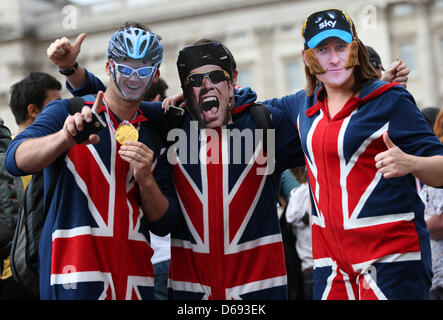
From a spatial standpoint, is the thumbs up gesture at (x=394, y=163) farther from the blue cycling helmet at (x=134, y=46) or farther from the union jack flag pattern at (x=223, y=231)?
the blue cycling helmet at (x=134, y=46)

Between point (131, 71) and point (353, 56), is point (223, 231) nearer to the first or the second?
point (131, 71)

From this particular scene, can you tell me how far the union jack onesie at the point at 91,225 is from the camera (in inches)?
114

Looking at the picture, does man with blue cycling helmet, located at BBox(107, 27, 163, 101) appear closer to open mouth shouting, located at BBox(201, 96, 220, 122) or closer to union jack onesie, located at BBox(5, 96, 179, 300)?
union jack onesie, located at BBox(5, 96, 179, 300)

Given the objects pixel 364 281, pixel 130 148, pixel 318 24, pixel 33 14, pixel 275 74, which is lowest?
pixel 364 281

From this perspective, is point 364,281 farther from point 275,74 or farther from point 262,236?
point 275,74

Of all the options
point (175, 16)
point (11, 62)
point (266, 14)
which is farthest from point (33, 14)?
point (266, 14)

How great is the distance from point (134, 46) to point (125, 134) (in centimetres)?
49

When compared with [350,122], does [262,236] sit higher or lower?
lower

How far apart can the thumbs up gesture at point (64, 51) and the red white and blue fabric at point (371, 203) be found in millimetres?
1321

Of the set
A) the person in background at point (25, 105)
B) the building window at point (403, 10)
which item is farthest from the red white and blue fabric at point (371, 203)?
the building window at point (403, 10)

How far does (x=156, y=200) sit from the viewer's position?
3051 millimetres

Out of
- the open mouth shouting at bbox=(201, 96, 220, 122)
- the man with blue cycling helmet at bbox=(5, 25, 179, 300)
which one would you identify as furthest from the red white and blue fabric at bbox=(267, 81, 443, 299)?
the man with blue cycling helmet at bbox=(5, 25, 179, 300)

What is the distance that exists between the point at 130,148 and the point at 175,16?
31715 mm

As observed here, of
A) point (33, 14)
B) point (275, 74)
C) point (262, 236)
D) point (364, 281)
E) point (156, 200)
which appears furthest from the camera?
A: point (33, 14)
